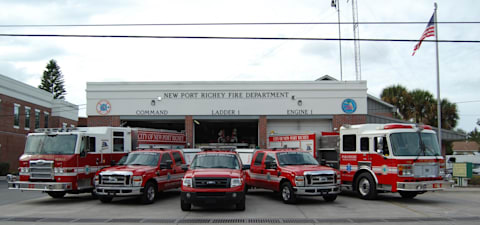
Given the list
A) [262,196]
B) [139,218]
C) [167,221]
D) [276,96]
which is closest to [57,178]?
[139,218]

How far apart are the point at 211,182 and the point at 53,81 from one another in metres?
74.5

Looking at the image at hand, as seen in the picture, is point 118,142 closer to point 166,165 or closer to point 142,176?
point 166,165

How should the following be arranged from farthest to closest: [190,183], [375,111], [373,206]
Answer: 1. [375,111]
2. [373,206]
3. [190,183]

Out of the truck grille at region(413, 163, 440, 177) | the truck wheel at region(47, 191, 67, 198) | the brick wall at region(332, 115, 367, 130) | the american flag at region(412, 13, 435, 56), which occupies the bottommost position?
the truck wheel at region(47, 191, 67, 198)

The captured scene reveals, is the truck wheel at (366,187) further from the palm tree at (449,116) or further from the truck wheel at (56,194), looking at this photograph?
the palm tree at (449,116)

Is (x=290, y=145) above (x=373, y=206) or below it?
above

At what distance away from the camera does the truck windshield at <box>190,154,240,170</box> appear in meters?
14.1

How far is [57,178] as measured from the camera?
15.4 metres

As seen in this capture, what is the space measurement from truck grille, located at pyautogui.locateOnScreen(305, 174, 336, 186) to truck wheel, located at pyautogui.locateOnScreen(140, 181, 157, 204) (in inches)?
213

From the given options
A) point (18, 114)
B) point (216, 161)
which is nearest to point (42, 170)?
point (216, 161)

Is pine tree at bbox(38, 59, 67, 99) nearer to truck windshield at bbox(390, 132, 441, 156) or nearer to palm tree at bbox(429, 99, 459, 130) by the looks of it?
palm tree at bbox(429, 99, 459, 130)

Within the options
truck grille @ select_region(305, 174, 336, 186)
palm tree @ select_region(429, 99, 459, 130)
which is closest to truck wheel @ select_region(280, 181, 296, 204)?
truck grille @ select_region(305, 174, 336, 186)

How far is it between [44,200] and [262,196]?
8.65 metres

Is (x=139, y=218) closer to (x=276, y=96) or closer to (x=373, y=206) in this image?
(x=373, y=206)
